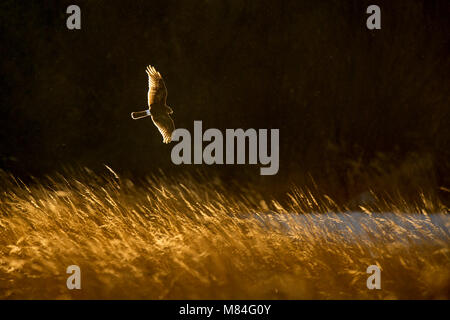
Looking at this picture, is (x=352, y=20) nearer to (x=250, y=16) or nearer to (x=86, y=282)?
(x=250, y=16)

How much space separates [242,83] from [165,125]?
893mm

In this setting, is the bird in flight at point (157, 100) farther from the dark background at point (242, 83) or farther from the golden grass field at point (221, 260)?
the golden grass field at point (221, 260)

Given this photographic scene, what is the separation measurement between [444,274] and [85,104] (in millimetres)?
3857

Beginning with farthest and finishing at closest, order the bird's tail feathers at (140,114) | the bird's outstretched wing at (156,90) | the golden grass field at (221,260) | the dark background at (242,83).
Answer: the dark background at (242,83)
the bird's tail feathers at (140,114)
the bird's outstretched wing at (156,90)
the golden grass field at (221,260)

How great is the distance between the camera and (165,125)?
501cm

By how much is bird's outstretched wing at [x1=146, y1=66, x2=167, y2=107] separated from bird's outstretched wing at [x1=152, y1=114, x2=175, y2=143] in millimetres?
151

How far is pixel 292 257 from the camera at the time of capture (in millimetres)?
3588

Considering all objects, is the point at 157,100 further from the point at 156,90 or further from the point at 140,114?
the point at 140,114

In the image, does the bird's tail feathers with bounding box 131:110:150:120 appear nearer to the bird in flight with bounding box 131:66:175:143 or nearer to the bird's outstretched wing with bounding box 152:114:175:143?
the bird in flight with bounding box 131:66:175:143

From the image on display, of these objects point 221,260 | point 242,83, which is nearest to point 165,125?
point 242,83

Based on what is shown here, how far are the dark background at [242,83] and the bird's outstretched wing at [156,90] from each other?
1.46 feet

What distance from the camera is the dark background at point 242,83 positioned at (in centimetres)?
506

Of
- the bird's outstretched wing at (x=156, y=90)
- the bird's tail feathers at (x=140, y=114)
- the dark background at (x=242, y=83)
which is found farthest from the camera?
the dark background at (x=242, y=83)

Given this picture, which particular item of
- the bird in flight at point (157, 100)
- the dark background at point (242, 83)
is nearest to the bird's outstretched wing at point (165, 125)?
the bird in flight at point (157, 100)
